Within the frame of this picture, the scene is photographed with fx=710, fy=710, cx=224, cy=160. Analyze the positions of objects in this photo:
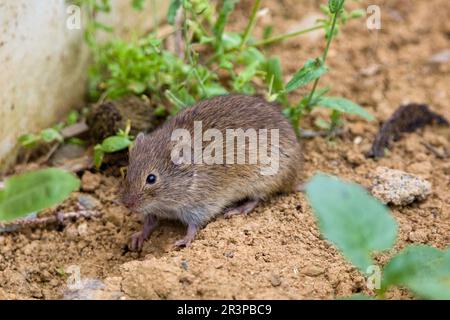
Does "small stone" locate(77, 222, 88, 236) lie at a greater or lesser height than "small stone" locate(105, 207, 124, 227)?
lesser

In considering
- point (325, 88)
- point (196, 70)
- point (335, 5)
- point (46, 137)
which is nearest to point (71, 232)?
point (46, 137)

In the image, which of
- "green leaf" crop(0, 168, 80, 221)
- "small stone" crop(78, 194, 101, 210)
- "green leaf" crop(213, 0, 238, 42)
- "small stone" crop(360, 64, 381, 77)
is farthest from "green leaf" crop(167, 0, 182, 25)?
"small stone" crop(360, 64, 381, 77)

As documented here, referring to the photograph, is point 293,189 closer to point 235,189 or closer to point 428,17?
point 235,189

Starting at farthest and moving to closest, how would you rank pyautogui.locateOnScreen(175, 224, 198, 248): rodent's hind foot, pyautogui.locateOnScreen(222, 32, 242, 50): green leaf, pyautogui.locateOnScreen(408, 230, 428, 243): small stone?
pyautogui.locateOnScreen(222, 32, 242, 50): green leaf < pyautogui.locateOnScreen(175, 224, 198, 248): rodent's hind foot < pyautogui.locateOnScreen(408, 230, 428, 243): small stone

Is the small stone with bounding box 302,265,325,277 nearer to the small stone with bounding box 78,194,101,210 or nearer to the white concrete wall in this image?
the small stone with bounding box 78,194,101,210

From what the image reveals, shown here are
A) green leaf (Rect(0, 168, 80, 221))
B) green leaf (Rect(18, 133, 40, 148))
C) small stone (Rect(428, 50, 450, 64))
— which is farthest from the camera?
small stone (Rect(428, 50, 450, 64))

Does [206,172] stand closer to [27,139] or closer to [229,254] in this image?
[229,254]
